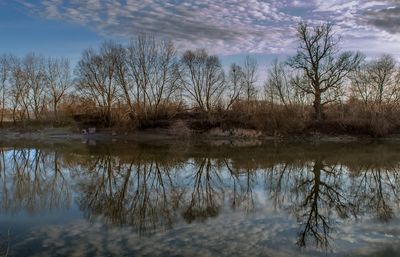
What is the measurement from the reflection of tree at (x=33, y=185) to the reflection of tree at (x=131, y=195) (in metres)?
0.86

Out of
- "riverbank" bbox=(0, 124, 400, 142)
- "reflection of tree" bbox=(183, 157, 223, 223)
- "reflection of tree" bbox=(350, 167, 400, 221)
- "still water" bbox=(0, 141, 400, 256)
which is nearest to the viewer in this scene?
"still water" bbox=(0, 141, 400, 256)

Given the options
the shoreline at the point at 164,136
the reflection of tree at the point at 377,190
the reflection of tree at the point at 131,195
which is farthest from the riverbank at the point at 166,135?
the reflection of tree at the point at 131,195

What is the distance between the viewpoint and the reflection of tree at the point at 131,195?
9367 mm

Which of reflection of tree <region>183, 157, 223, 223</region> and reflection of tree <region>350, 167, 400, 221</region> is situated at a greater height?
reflection of tree <region>183, 157, 223, 223</region>

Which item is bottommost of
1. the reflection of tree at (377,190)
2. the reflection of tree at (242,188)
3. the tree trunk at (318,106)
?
the reflection of tree at (377,190)

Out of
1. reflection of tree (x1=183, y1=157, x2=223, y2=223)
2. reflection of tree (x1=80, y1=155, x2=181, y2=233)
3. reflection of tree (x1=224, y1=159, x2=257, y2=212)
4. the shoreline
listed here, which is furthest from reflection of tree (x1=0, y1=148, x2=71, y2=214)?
the shoreline

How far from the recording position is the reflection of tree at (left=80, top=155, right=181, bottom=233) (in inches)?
369

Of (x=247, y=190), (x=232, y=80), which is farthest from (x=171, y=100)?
(x=247, y=190)

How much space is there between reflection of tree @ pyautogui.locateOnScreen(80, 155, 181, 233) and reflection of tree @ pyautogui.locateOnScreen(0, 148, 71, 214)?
2.81 ft

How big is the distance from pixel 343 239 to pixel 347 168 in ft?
36.7

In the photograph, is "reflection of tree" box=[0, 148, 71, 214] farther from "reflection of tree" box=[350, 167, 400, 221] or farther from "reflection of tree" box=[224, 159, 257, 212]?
"reflection of tree" box=[350, 167, 400, 221]

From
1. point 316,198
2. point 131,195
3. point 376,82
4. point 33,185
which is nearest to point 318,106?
point 376,82

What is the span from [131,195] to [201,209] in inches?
111

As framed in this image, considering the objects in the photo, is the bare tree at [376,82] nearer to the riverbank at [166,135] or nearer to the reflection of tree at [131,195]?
the riverbank at [166,135]
